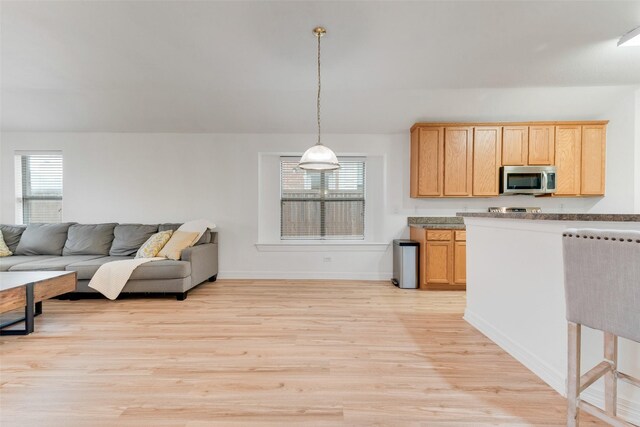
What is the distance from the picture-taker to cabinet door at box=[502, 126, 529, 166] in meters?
4.12

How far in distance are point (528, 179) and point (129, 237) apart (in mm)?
5820

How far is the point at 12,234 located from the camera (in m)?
4.10

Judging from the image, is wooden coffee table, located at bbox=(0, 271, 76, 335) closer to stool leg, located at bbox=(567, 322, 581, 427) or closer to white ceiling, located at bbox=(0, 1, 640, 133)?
white ceiling, located at bbox=(0, 1, 640, 133)

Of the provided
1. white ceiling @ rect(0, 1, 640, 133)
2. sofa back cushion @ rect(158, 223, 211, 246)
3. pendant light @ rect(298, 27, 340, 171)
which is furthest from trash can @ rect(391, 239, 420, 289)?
sofa back cushion @ rect(158, 223, 211, 246)

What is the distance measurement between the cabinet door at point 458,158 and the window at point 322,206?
52.7 inches

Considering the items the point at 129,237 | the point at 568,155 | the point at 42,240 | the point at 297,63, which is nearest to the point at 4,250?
the point at 42,240

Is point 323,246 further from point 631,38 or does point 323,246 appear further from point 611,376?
point 631,38

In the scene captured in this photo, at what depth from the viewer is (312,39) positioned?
107 inches

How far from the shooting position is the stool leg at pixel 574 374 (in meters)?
1.29

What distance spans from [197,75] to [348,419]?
363 centimetres

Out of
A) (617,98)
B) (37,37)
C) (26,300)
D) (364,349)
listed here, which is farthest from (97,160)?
(617,98)

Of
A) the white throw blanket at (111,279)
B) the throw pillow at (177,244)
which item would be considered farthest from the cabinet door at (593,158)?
the white throw blanket at (111,279)

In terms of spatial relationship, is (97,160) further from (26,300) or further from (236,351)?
(236,351)

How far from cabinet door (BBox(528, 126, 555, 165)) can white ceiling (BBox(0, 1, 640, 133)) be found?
0.84ft
